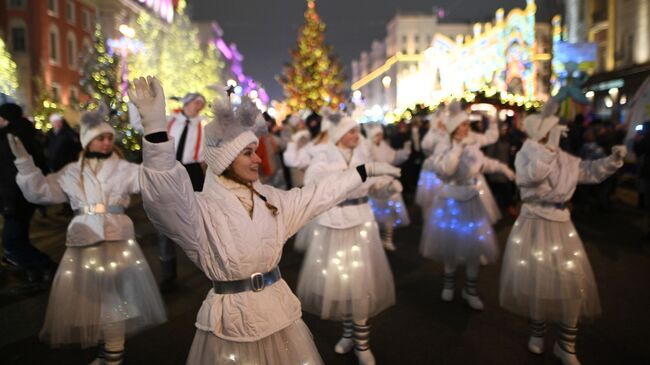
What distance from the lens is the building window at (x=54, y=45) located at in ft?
128

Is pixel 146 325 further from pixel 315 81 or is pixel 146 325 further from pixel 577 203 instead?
pixel 315 81

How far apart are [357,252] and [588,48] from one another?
29.6 m

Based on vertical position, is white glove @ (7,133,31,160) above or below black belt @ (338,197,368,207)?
above

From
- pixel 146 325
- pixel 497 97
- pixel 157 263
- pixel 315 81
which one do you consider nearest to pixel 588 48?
pixel 315 81

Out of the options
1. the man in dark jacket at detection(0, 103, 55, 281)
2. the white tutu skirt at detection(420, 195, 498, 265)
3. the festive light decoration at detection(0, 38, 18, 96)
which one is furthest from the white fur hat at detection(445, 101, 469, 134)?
the festive light decoration at detection(0, 38, 18, 96)

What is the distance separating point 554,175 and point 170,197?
147 inches

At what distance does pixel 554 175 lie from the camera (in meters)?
4.79

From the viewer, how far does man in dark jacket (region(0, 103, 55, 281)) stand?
6578 mm

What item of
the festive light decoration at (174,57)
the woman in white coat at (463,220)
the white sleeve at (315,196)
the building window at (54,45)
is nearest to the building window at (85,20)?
the building window at (54,45)

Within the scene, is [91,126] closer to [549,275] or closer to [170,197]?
[170,197]

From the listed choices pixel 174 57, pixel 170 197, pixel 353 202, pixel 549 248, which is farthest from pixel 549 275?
pixel 174 57

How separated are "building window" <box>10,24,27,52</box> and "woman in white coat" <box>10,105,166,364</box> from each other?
3885 cm

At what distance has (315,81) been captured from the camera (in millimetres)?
36125

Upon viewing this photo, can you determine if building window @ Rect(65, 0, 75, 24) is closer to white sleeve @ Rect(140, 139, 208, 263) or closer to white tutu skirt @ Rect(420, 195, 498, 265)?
white tutu skirt @ Rect(420, 195, 498, 265)
